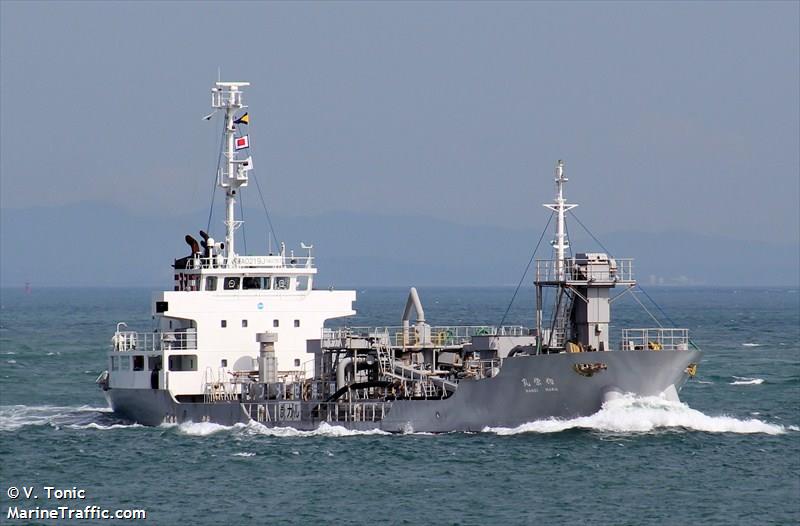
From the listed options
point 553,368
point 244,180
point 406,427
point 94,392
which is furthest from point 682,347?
point 94,392

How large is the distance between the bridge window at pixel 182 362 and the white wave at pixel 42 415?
5.24 metres

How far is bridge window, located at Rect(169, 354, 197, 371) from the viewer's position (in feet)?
164

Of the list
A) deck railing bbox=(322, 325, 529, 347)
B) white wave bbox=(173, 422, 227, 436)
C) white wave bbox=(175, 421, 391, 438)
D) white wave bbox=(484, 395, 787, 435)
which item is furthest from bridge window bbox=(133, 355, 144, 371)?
white wave bbox=(484, 395, 787, 435)

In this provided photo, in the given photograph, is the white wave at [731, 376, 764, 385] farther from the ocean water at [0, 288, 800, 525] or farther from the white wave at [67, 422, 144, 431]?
the white wave at [67, 422, 144, 431]

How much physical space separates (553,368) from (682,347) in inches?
160

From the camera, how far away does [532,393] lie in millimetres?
43812

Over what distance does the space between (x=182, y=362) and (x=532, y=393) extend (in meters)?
13.1

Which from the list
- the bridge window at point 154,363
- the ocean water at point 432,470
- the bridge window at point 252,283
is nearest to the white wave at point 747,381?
the ocean water at point 432,470

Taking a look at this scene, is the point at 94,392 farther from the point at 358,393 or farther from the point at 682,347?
the point at 682,347

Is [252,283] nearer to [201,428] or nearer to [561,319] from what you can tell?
[201,428]

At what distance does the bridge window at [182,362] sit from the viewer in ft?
164

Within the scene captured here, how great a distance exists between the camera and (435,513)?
114 feet

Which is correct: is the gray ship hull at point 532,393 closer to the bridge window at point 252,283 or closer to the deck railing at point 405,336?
the deck railing at point 405,336

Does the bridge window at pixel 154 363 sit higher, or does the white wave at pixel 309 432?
the bridge window at pixel 154 363
